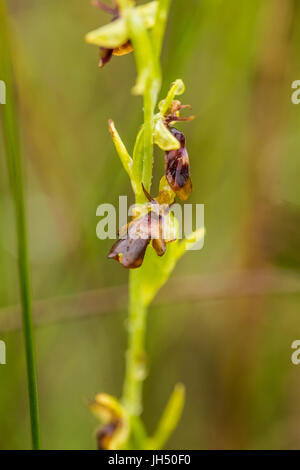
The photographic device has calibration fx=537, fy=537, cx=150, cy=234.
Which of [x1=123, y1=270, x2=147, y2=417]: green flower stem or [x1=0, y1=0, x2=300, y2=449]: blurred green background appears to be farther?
[x1=0, y1=0, x2=300, y2=449]: blurred green background

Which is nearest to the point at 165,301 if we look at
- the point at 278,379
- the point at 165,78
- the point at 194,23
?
the point at 278,379

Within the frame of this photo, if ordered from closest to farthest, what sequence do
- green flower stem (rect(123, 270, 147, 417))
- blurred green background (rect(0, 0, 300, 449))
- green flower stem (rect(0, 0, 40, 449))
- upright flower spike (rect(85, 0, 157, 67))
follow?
upright flower spike (rect(85, 0, 157, 67)), green flower stem (rect(0, 0, 40, 449)), green flower stem (rect(123, 270, 147, 417)), blurred green background (rect(0, 0, 300, 449))

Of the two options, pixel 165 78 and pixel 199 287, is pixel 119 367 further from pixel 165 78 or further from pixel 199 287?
pixel 165 78

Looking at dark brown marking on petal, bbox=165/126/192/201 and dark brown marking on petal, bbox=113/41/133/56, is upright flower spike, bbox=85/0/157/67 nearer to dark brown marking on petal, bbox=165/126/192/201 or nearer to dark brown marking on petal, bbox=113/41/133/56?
dark brown marking on petal, bbox=113/41/133/56

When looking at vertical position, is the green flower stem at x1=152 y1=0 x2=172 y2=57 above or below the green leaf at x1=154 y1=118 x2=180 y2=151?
above

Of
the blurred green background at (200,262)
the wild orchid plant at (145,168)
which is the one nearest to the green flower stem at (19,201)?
the wild orchid plant at (145,168)

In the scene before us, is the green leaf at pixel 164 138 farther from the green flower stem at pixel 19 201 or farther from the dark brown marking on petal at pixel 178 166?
the green flower stem at pixel 19 201

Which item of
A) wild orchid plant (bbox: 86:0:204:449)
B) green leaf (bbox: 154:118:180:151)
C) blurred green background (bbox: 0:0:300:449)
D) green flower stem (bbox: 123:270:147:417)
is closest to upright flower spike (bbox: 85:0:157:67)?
wild orchid plant (bbox: 86:0:204:449)
